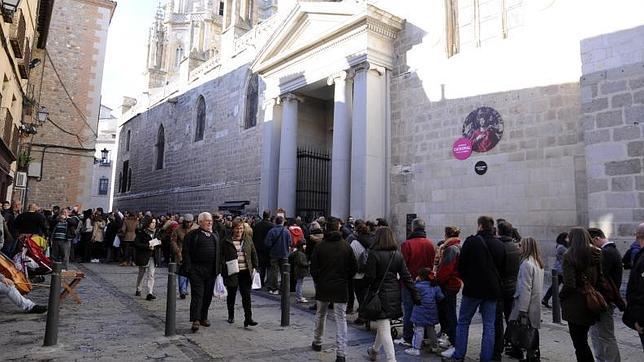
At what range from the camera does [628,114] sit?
8227 mm

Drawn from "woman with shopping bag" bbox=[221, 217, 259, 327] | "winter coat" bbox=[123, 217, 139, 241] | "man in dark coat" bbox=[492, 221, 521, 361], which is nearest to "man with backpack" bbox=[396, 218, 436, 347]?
"man in dark coat" bbox=[492, 221, 521, 361]

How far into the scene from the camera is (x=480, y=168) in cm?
1142

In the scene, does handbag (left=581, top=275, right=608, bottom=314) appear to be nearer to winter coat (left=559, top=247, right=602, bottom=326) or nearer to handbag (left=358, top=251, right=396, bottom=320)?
winter coat (left=559, top=247, right=602, bottom=326)

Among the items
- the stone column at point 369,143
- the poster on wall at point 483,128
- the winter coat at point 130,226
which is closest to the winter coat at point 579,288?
the poster on wall at point 483,128

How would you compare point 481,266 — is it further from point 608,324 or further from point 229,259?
point 229,259

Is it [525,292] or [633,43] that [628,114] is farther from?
[525,292]

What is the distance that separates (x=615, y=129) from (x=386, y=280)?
640 centimetres

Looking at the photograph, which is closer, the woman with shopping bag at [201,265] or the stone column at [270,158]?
the woman with shopping bag at [201,265]

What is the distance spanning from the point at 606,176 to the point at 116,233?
578 inches

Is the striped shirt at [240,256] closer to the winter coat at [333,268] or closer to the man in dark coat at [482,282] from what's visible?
the winter coat at [333,268]

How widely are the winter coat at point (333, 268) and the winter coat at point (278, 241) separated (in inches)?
152

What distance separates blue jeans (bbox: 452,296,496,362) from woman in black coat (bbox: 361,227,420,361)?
0.58m

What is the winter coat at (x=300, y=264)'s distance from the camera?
28.8ft

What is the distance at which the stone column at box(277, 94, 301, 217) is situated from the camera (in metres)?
16.0
